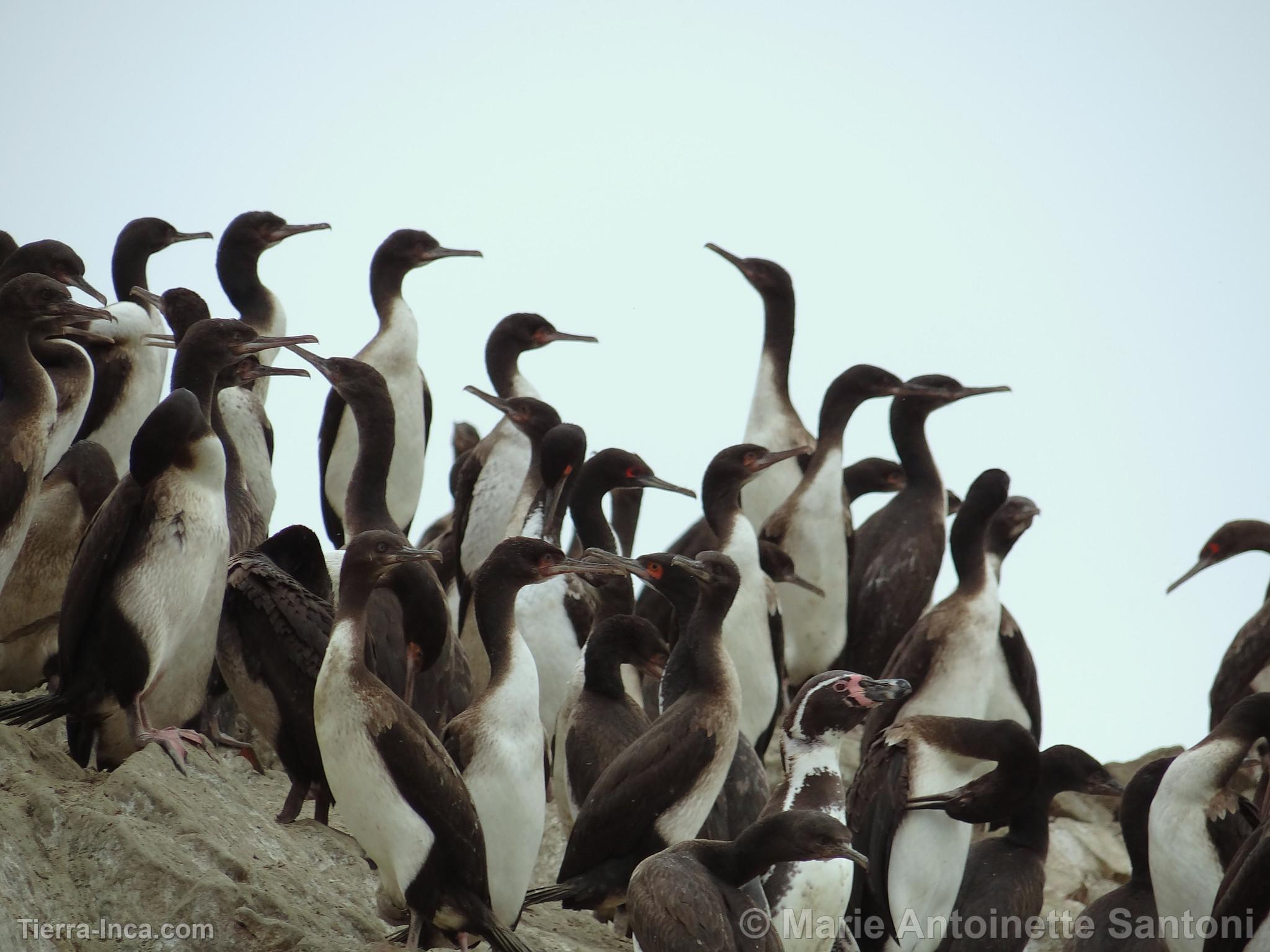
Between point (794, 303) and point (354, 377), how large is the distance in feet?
17.3

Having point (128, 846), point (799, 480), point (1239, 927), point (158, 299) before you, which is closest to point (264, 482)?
point (158, 299)

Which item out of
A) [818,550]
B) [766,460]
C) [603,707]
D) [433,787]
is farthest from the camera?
[818,550]

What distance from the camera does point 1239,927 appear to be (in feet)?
24.4

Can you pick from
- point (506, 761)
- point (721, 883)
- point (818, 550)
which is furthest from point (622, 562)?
point (818, 550)

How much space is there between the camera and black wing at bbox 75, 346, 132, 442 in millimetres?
12125

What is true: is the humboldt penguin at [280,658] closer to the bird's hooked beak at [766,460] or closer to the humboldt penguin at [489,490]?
the humboldt penguin at [489,490]

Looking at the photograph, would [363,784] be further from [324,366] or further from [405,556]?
[324,366]

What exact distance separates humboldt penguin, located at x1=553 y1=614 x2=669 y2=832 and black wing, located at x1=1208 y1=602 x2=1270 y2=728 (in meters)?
4.47

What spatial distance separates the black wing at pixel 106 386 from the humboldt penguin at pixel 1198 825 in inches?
279

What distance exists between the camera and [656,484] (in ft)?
39.3

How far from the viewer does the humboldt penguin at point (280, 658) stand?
28.5ft

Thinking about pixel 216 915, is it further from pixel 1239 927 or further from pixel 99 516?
pixel 1239 927

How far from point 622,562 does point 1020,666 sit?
413cm

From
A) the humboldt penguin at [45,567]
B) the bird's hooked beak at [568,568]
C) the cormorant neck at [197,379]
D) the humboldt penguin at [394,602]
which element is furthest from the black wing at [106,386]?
the bird's hooked beak at [568,568]
